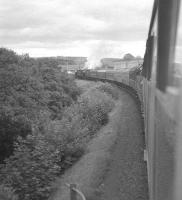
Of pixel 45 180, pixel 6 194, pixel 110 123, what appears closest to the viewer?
pixel 6 194

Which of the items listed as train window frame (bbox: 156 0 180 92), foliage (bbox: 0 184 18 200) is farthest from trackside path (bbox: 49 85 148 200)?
train window frame (bbox: 156 0 180 92)

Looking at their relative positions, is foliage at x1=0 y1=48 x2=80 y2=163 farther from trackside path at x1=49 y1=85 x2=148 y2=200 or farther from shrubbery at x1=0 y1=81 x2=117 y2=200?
trackside path at x1=49 y1=85 x2=148 y2=200

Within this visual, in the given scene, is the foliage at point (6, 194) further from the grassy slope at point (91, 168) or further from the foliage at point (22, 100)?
the foliage at point (22, 100)

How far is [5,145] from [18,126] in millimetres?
922

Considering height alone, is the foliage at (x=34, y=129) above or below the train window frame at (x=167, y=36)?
below

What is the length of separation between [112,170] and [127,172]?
796 millimetres

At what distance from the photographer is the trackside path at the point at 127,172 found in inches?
407

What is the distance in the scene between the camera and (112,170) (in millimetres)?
12922

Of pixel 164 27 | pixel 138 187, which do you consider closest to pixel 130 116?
pixel 138 187

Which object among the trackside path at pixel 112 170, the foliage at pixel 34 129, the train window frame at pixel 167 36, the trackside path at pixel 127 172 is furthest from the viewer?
the foliage at pixel 34 129

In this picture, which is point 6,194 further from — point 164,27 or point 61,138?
point 164,27

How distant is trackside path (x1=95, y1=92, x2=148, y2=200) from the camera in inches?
407

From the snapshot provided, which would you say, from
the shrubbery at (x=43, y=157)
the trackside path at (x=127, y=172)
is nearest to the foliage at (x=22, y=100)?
the shrubbery at (x=43, y=157)

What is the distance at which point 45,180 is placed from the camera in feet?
42.2
